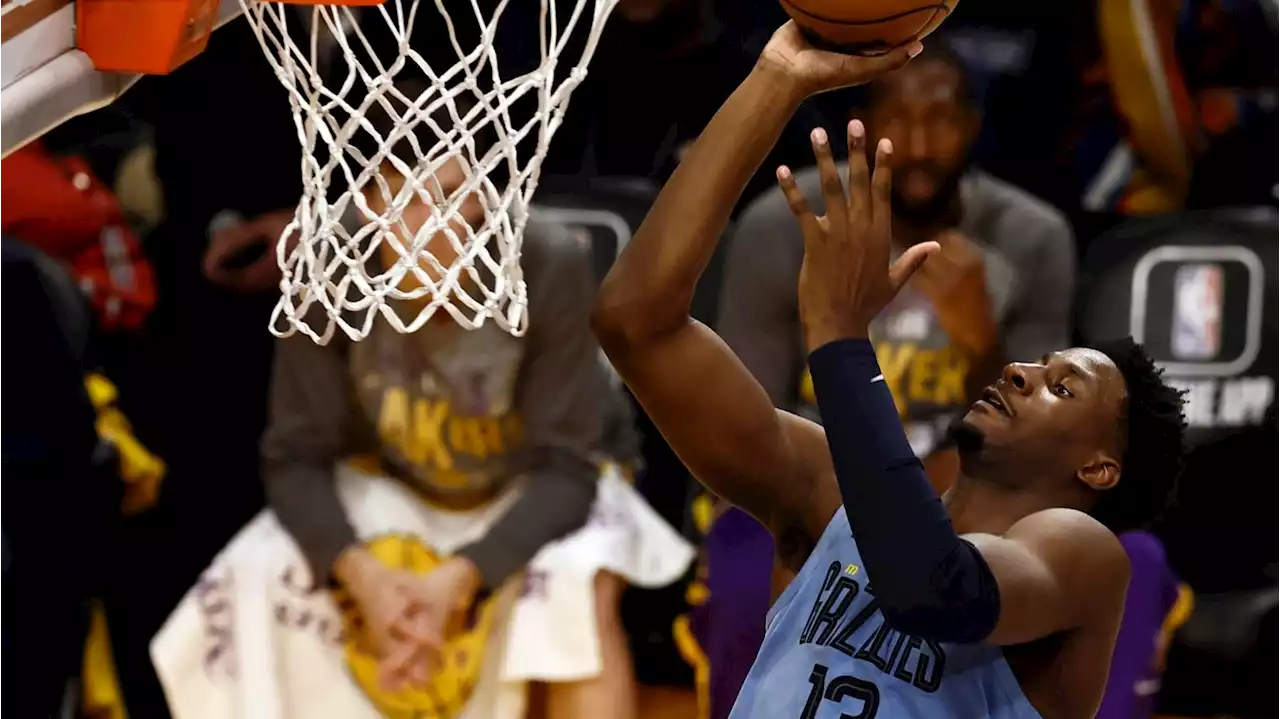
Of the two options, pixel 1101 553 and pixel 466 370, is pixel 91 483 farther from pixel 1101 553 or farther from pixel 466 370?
pixel 1101 553

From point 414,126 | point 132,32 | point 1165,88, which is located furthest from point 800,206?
point 1165,88

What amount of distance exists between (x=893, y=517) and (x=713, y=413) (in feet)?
0.92

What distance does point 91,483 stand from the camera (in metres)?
3.34

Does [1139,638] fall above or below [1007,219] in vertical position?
below

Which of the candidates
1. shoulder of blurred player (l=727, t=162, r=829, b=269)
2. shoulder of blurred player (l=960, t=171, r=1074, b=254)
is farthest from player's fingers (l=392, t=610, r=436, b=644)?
shoulder of blurred player (l=960, t=171, r=1074, b=254)

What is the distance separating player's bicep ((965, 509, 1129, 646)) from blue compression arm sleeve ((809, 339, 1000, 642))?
0.05m

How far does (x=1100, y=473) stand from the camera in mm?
1835

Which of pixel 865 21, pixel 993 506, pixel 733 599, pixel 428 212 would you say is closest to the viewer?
pixel 865 21

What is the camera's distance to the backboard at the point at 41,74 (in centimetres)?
162

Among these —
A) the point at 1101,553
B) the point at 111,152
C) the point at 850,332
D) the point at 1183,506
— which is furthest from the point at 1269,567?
the point at 111,152

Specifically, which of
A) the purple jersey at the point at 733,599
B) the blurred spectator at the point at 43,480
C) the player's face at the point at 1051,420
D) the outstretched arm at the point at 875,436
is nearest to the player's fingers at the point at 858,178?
the outstretched arm at the point at 875,436

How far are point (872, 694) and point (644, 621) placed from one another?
2.21 m

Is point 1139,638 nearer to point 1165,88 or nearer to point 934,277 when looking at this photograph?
point 934,277

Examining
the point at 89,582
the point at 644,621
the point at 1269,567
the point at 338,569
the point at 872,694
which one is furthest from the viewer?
the point at 644,621
